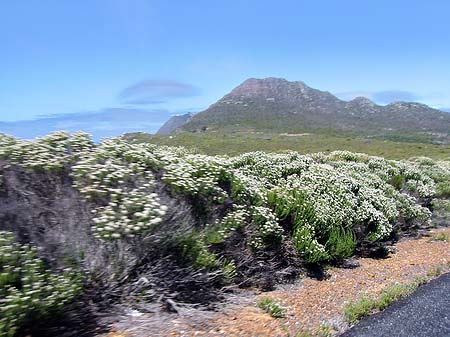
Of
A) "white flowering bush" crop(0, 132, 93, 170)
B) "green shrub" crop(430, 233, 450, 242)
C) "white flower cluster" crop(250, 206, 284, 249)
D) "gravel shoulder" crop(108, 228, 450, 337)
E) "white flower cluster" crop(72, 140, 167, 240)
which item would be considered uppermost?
"white flowering bush" crop(0, 132, 93, 170)

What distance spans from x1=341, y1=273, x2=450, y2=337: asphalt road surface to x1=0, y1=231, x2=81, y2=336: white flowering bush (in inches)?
121

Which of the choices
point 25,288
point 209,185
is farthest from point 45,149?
point 209,185

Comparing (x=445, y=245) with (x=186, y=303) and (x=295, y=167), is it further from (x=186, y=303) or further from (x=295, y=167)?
(x=186, y=303)

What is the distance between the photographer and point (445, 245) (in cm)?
987

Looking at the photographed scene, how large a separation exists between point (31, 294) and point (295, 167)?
287 inches

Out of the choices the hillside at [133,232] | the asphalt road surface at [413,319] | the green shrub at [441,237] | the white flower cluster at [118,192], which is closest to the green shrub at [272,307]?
the hillside at [133,232]

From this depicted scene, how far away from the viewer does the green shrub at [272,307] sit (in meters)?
5.54

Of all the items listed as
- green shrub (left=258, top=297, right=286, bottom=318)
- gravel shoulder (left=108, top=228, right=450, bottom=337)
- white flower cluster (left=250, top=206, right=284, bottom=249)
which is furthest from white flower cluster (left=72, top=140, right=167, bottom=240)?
white flower cluster (left=250, top=206, right=284, bottom=249)

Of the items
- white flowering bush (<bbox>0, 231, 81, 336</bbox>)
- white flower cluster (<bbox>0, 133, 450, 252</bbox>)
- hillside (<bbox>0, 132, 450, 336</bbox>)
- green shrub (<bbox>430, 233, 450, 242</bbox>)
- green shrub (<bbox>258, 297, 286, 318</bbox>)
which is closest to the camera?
white flowering bush (<bbox>0, 231, 81, 336</bbox>)

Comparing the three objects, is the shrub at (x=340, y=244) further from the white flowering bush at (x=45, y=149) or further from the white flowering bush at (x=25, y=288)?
the white flowering bush at (x=25, y=288)

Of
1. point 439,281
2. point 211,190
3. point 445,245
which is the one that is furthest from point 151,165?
point 445,245

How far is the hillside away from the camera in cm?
428

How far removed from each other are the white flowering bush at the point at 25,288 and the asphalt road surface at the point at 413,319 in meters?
3.07

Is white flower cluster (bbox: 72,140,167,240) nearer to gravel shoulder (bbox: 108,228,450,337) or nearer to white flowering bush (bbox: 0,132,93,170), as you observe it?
white flowering bush (bbox: 0,132,93,170)
